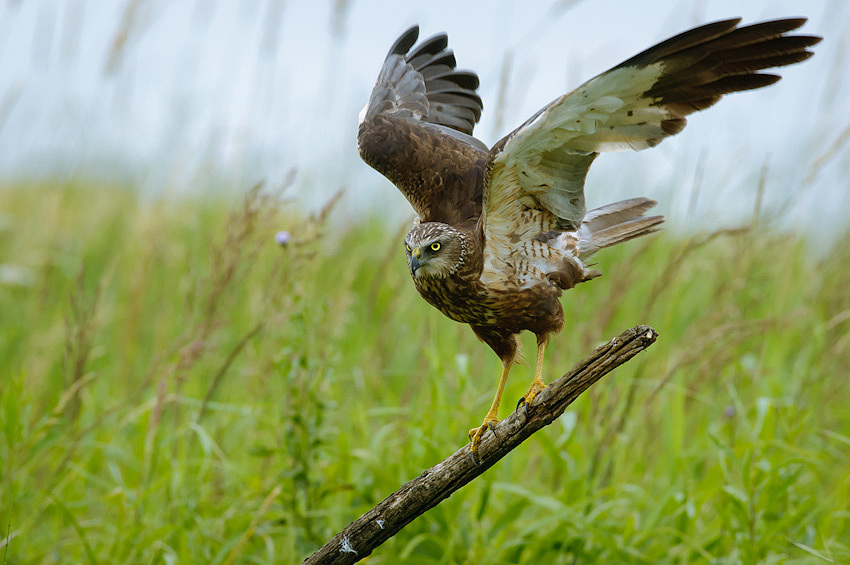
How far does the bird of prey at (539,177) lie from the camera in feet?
6.88

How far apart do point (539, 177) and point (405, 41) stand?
1575mm

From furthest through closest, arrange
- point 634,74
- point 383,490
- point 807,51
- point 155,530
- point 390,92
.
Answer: point 390,92 → point 383,490 → point 155,530 → point 634,74 → point 807,51

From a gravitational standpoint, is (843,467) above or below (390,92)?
below

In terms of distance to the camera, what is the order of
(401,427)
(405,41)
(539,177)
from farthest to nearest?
(401,427) → (405,41) → (539,177)

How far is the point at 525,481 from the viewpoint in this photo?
3.75m

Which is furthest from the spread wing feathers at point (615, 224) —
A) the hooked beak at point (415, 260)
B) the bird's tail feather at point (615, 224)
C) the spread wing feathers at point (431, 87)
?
the spread wing feathers at point (431, 87)

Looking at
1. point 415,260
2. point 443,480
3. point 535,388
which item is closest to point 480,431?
point 535,388

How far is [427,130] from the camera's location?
341 centimetres

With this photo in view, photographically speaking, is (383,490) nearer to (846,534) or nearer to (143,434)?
(143,434)

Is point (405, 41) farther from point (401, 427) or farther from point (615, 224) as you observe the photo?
point (401, 427)

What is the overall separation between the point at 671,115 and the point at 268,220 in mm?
1895

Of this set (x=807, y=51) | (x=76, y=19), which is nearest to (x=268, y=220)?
(x=807, y=51)

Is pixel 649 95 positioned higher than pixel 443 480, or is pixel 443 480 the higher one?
pixel 649 95

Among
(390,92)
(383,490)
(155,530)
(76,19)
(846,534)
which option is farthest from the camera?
(76,19)
